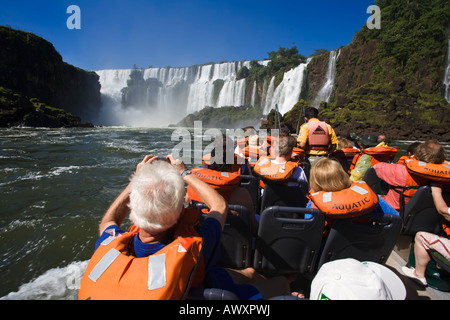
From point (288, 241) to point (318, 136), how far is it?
283cm

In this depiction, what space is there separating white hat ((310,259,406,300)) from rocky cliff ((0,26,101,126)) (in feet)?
143

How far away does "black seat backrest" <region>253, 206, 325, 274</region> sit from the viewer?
1941mm

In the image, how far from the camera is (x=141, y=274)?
967 mm

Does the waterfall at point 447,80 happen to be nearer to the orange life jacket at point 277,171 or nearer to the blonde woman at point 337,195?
the orange life jacket at point 277,171

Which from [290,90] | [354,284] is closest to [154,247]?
[354,284]

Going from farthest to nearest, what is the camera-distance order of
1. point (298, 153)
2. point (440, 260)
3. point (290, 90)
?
point (290, 90) → point (298, 153) → point (440, 260)

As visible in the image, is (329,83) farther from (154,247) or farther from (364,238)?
(154,247)

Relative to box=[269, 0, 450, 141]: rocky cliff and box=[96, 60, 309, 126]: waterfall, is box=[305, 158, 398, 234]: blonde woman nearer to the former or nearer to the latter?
box=[269, 0, 450, 141]: rocky cliff

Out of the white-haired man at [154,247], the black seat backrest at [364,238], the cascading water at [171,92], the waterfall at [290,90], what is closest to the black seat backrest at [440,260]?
the black seat backrest at [364,238]

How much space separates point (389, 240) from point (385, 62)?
40533 mm

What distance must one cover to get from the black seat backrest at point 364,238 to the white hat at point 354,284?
29.0 inches

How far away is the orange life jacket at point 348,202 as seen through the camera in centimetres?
175

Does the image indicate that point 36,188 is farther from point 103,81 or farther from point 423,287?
point 103,81

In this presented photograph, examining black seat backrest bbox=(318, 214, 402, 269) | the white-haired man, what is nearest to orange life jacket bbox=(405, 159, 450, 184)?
black seat backrest bbox=(318, 214, 402, 269)
